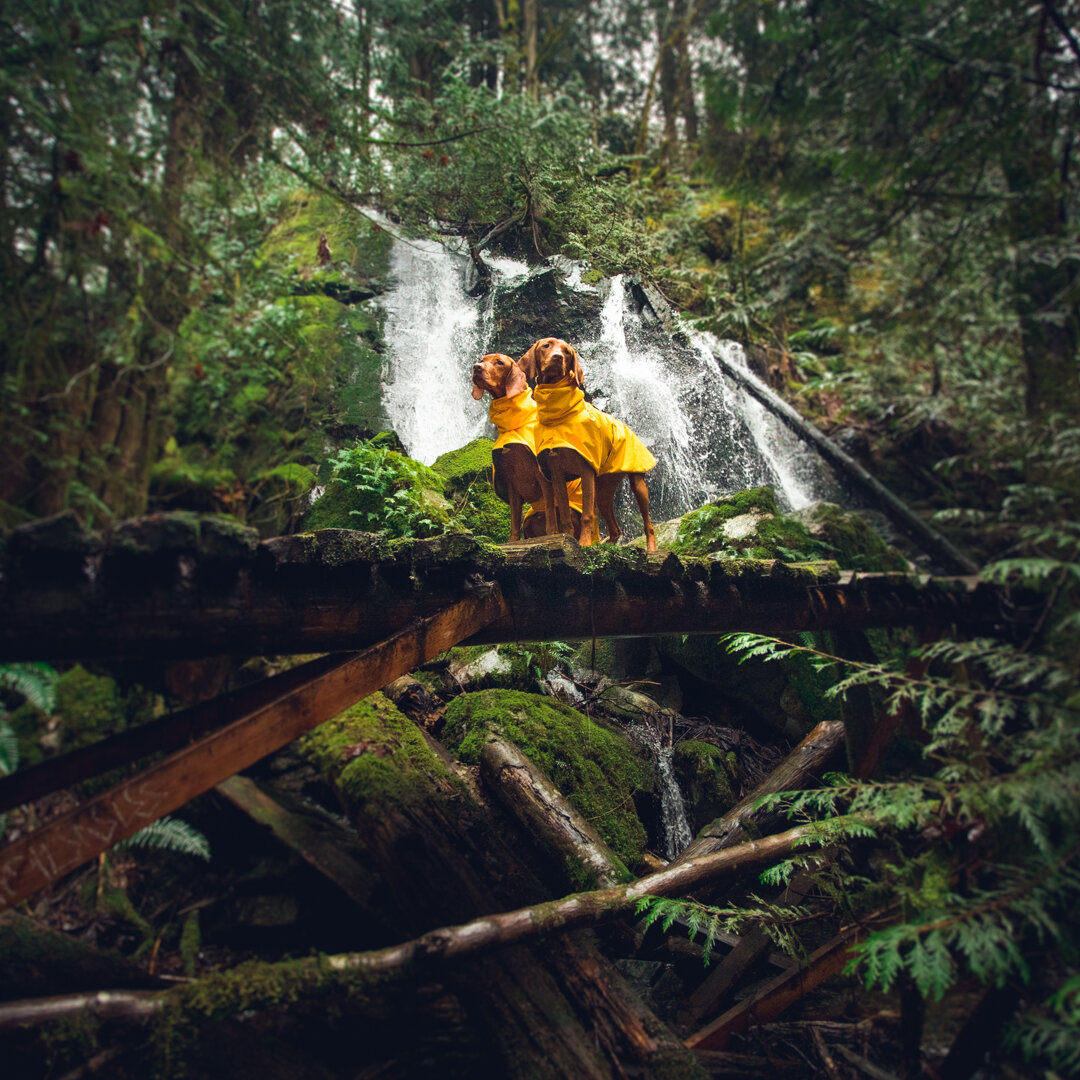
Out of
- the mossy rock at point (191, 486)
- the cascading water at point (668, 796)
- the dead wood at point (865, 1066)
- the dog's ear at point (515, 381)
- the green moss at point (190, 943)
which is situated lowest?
the dead wood at point (865, 1066)

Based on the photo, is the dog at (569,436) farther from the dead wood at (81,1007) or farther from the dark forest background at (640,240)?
the dead wood at (81,1007)

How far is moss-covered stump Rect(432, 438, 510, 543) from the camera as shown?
4820 millimetres

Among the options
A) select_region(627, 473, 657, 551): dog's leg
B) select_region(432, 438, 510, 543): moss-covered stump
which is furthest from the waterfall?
select_region(627, 473, 657, 551): dog's leg

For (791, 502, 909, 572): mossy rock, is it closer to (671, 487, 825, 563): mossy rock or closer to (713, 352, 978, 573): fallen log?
(671, 487, 825, 563): mossy rock

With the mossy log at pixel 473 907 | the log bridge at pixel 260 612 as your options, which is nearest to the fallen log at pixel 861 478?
the log bridge at pixel 260 612

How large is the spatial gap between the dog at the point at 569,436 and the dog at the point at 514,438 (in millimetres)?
69

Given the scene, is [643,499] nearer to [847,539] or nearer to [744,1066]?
[847,539]

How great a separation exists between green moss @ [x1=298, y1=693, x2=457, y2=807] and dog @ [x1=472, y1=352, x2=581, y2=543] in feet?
4.91

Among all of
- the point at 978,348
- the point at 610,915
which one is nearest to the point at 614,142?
the point at 978,348

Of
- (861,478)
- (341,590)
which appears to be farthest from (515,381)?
(861,478)

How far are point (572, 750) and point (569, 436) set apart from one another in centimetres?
221

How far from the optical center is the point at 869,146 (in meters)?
3.96

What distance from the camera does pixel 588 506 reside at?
4191 mm

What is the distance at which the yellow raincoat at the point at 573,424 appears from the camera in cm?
410
